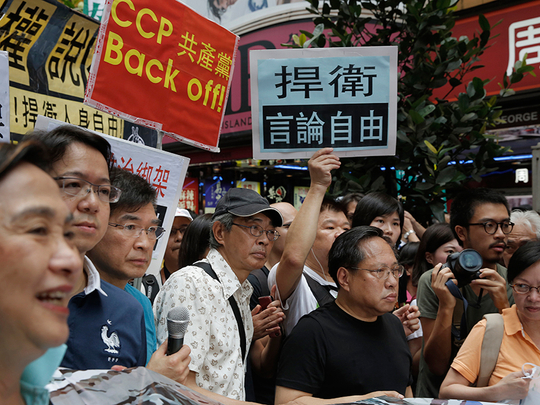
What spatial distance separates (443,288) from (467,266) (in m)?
0.19

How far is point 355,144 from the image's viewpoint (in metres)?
3.22

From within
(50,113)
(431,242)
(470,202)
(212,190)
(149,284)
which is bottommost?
(149,284)

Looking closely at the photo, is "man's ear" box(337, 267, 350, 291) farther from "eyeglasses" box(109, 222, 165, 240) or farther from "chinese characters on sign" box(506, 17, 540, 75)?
"chinese characters on sign" box(506, 17, 540, 75)

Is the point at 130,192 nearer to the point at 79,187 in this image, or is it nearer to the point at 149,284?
the point at 79,187

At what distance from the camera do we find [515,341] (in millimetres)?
2336

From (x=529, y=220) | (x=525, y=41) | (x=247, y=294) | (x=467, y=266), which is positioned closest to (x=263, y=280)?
(x=247, y=294)

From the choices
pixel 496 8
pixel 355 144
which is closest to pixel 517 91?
pixel 496 8

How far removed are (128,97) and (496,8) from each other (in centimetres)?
600

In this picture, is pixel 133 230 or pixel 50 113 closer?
pixel 133 230

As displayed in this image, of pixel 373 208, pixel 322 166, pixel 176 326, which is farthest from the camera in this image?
pixel 373 208

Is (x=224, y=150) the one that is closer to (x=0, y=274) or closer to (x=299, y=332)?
(x=299, y=332)

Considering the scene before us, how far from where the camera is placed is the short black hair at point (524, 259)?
2381 millimetres

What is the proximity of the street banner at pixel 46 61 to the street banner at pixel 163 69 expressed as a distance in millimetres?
486

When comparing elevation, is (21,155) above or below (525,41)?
below
